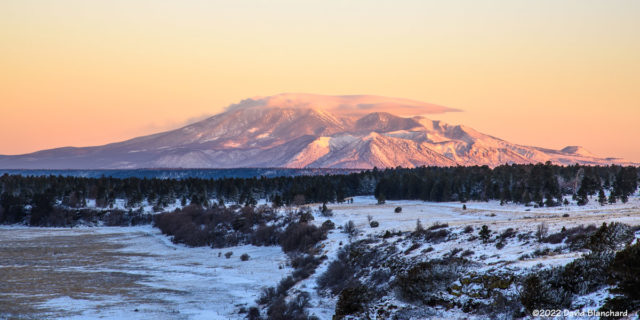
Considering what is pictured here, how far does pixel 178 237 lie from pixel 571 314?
81045mm

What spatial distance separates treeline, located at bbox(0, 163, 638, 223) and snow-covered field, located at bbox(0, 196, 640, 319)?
19574 millimetres

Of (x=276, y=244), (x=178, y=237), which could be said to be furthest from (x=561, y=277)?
(x=178, y=237)

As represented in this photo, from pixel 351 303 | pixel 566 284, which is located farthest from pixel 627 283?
pixel 351 303

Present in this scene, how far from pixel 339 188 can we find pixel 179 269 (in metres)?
74.6

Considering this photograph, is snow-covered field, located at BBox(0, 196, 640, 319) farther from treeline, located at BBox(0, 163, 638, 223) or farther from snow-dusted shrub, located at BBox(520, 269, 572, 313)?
treeline, located at BBox(0, 163, 638, 223)

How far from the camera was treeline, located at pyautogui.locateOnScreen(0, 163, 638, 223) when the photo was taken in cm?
10206

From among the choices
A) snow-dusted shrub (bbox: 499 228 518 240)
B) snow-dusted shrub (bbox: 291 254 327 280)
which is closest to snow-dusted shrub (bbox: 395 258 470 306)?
snow-dusted shrub (bbox: 499 228 518 240)

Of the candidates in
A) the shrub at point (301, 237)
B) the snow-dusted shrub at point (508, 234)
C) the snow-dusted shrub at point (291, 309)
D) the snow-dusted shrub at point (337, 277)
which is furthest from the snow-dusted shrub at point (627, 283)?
the shrub at point (301, 237)

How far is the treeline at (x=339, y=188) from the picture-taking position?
335 feet

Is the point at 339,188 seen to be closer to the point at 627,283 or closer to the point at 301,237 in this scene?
the point at 301,237

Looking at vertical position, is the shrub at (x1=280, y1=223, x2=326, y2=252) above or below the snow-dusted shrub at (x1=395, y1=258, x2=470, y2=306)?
below

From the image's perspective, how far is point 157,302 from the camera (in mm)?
45906

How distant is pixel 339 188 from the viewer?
447ft

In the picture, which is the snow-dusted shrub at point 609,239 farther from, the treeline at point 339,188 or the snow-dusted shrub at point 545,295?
the treeline at point 339,188
